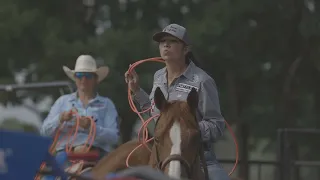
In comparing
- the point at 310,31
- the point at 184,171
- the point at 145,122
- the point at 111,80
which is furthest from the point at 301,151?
→ the point at 184,171

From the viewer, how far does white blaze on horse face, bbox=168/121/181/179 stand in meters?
4.35

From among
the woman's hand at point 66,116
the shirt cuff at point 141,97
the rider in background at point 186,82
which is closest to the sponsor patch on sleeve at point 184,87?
the rider in background at point 186,82

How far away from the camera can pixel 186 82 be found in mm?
5250

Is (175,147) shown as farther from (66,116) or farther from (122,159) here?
(66,116)

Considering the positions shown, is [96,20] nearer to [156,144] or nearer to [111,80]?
[111,80]

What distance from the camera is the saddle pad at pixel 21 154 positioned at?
3.13m

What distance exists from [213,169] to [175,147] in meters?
0.76

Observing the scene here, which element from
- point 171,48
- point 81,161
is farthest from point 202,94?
point 81,161

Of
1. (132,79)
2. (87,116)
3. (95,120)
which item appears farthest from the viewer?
(95,120)

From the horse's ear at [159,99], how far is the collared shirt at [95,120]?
8.38 ft

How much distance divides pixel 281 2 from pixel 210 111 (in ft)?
30.3

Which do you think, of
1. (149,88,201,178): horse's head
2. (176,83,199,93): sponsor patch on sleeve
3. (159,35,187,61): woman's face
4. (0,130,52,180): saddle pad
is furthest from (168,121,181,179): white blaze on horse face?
(0,130,52,180): saddle pad

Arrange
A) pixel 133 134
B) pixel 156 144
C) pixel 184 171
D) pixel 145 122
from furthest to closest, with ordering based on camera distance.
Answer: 1. pixel 133 134
2. pixel 145 122
3. pixel 156 144
4. pixel 184 171

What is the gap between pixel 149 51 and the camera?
538 inches
